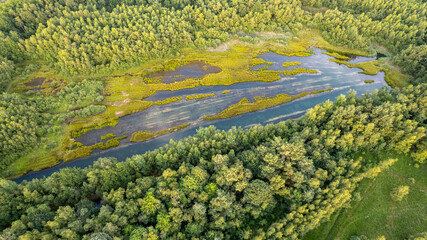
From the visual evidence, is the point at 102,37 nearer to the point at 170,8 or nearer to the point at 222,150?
the point at 170,8

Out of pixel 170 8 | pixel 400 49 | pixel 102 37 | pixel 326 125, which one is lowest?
pixel 326 125

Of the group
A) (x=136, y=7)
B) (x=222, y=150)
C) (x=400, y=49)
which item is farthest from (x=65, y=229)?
(x=400, y=49)

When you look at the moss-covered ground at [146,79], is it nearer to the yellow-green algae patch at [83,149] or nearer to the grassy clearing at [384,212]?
the yellow-green algae patch at [83,149]

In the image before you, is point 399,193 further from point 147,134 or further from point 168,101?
point 168,101

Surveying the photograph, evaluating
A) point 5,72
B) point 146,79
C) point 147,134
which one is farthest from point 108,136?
point 5,72

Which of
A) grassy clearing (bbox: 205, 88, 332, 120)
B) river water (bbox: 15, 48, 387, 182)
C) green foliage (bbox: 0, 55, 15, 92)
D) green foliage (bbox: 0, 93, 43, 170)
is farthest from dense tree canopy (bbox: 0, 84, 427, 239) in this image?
green foliage (bbox: 0, 55, 15, 92)

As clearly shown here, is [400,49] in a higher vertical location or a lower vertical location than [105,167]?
higher

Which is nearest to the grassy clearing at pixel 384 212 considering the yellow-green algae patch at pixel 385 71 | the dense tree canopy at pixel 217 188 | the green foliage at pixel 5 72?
the dense tree canopy at pixel 217 188
